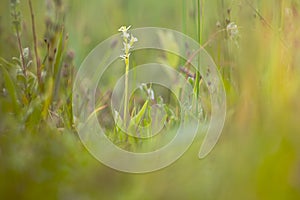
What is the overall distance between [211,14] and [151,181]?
1294mm

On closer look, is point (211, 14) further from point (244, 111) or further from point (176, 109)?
point (244, 111)

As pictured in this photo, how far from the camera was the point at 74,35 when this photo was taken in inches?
67.4

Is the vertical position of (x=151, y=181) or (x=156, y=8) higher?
(x=156, y=8)

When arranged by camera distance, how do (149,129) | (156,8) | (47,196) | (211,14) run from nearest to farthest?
(47,196)
(149,129)
(211,14)
(156,8)

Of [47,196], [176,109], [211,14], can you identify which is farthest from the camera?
[211,14]

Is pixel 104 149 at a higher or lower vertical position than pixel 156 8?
lower

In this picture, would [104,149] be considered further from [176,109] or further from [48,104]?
[176,109]

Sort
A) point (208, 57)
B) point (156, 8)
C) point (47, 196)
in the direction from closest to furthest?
point (47, 196)
point (208, 57)
point (156, 8)

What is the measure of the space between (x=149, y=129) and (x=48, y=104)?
0.23m

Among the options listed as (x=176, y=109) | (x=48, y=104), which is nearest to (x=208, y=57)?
(x=176, y=109)

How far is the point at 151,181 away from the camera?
469mm

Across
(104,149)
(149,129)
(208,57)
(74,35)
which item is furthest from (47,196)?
(74,35)

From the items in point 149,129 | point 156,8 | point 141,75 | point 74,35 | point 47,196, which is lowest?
point 47,196

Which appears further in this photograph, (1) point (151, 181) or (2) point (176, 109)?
(2) point (176, 109)
